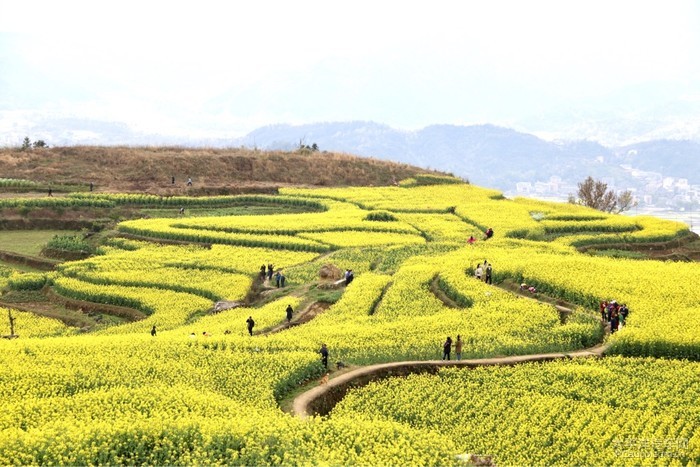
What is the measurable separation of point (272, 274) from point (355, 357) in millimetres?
16939

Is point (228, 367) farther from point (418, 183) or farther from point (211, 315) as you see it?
point (418, 183)

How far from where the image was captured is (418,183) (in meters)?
83.6

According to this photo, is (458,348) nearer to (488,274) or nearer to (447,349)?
(447,349)

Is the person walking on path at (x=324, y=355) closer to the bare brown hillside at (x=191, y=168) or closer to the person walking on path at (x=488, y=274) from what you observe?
the person walking on path at (x=488, y=274)

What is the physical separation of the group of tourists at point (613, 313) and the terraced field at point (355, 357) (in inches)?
25.0

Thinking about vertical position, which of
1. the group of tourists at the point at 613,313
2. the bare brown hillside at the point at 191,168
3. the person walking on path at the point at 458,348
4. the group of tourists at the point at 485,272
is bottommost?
the person walking on path at the point at 458,348

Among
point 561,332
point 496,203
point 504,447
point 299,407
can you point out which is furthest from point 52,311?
point 496,203

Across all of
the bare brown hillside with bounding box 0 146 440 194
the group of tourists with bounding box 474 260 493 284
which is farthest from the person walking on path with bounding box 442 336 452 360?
the bare brown hillside with bounding box 0 146 440 194

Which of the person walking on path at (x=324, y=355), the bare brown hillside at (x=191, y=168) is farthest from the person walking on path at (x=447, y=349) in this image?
the bare brown hillside at (x=191, y=168)

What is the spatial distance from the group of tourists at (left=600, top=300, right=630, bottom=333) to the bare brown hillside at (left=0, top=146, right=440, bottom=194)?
153ft

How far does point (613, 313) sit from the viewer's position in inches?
1245

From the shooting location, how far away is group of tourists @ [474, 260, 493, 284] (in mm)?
39375

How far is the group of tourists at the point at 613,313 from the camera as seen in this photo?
3081 cm

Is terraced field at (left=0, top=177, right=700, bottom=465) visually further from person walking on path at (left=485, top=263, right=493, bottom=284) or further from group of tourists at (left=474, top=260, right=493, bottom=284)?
person walking on path at (left=485, top=263, right=493, bottom=284)
